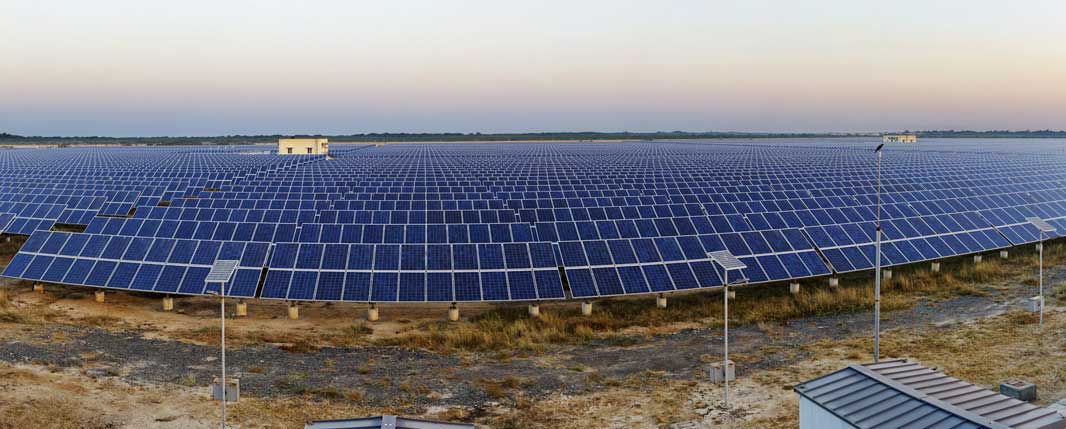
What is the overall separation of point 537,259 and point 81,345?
11356 millimetres

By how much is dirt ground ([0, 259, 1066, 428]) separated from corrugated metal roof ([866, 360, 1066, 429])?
2449 mm

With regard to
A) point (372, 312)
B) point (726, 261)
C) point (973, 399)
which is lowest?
point (372, 312)

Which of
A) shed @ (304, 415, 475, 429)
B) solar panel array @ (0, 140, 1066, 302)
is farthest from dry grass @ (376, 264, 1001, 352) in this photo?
shed @ (304, 415, 475, 429)

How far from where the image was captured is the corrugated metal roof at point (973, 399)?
9.05m

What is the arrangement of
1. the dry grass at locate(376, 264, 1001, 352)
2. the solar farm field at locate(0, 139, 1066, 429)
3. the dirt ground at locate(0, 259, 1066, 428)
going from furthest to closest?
the dry grass at locate(376, 264, 1001, 352) → the solar farm field at locate(0, 139, 1066, 429) → the dirt ground at locate(0, 259, 1066, 428)

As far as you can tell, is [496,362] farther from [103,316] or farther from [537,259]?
[103,316]

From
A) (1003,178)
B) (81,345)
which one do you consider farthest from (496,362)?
(1003,178)

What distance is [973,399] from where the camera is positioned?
966cm

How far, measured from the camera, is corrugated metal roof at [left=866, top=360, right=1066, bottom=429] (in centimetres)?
905

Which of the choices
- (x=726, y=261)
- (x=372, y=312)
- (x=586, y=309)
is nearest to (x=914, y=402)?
(x=726, y=261)

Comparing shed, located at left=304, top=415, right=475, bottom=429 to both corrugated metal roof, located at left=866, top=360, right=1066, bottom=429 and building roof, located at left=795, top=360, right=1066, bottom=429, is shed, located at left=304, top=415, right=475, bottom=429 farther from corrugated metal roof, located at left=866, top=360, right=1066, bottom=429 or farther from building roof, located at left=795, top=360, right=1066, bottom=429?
corrugated metal roof, located at left=866, top=360, right=1066, bottom=429

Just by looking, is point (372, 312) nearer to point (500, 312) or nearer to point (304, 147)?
point (500, 312)

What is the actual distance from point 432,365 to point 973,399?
1019cm

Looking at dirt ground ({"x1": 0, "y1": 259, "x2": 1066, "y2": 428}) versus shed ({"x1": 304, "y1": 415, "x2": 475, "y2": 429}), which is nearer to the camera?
shed ({"x1": 304, "y1": 415, "x2": 475, "y2": 429})
